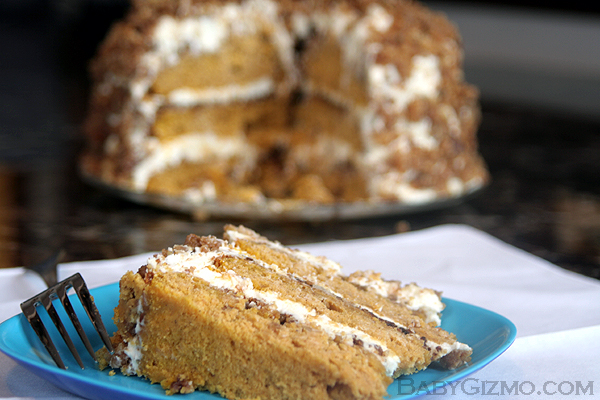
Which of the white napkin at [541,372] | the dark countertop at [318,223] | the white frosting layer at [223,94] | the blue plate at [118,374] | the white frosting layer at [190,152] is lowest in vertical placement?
the dark countertop at [318,223]

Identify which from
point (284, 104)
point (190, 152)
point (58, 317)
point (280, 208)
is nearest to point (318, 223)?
point (280, 208)

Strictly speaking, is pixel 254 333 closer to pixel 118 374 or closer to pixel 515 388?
pixel 118 374

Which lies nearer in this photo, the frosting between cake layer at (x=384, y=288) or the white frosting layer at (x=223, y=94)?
the frosting between cake layer at (x=384, y=288)

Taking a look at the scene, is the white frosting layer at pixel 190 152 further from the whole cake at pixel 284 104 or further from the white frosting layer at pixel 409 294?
the white frosting layer at pixel 409 294

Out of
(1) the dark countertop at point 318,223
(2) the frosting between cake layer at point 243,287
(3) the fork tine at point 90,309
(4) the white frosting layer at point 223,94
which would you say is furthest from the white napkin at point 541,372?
(4) the white frosting layer at point 223,94

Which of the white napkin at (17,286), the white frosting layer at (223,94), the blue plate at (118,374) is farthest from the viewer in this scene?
the white frosting layer at (223,94)

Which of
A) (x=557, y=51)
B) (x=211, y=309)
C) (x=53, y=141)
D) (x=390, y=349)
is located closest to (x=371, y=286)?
(x=390, y=349)
